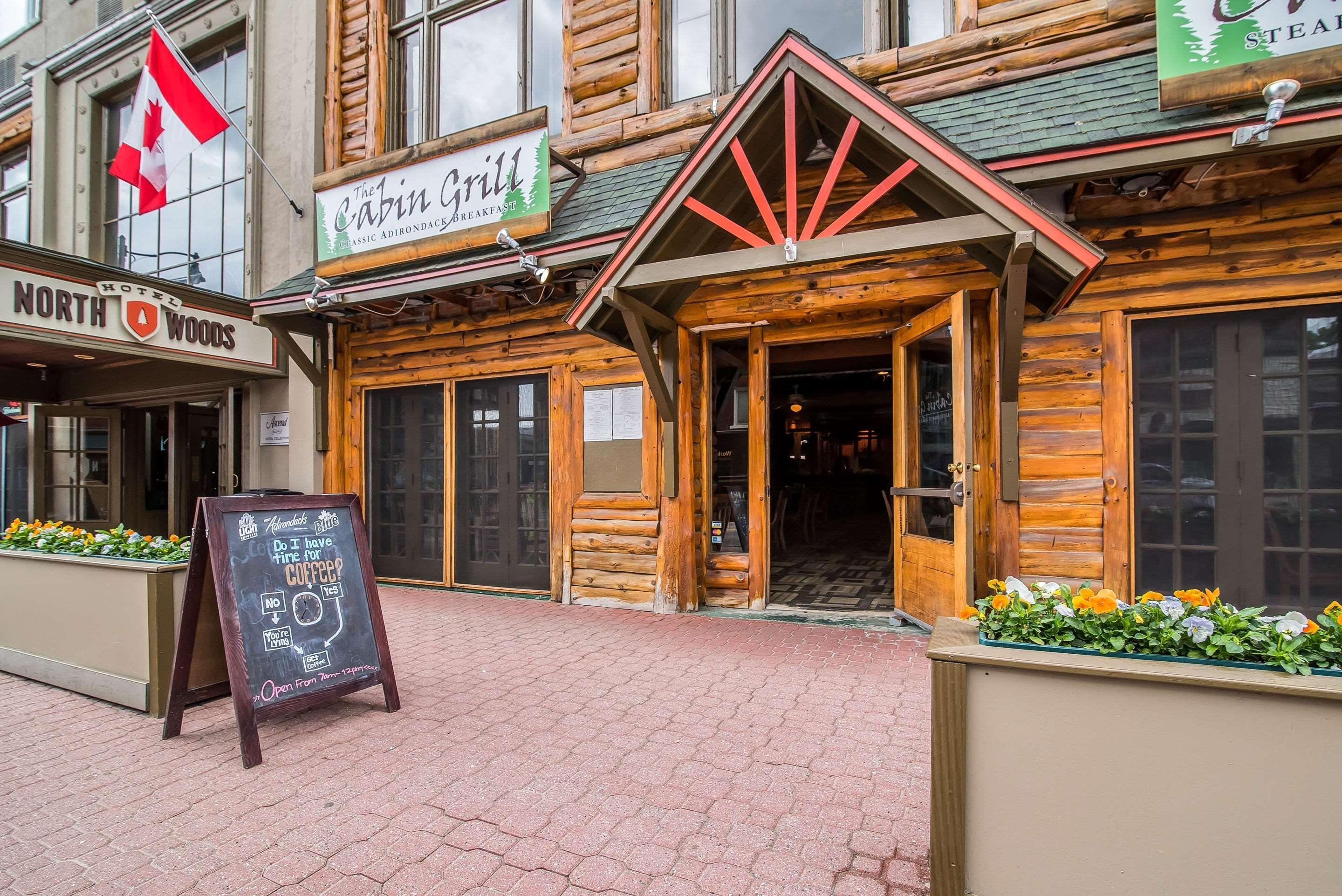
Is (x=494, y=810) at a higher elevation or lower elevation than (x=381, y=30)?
lower

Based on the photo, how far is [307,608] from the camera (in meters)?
3.21

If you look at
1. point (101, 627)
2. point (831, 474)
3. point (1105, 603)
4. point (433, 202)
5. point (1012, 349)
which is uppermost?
point (433, 202)

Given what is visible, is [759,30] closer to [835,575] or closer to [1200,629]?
[835,575]

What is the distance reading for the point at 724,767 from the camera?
271cm

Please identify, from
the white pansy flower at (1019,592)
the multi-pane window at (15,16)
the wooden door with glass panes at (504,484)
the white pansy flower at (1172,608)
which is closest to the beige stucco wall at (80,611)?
the wooden door with glass panes at (504,484)

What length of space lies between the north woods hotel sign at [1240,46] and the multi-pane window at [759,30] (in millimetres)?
1658

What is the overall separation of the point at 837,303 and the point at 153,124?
7.10 m

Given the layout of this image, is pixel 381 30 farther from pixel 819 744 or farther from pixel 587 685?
pixel 819 744

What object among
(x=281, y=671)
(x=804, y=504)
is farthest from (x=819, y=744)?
(x=804, y=504)

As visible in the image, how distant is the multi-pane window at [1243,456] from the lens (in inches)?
148

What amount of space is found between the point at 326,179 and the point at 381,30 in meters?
2.12

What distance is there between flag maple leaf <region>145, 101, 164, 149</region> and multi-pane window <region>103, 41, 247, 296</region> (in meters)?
1.01

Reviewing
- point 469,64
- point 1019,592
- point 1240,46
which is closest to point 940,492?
point 1019,592

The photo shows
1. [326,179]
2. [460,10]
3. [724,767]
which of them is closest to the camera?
[724,767]
